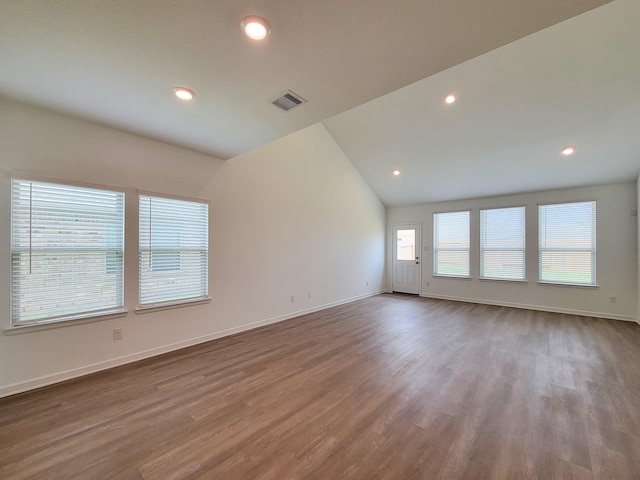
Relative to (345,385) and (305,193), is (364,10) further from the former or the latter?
(305,193)

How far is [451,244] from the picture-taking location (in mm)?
7082

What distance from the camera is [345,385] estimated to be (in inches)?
104

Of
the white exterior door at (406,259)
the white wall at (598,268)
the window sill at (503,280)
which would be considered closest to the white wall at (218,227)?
the white exterior door at (406,259)

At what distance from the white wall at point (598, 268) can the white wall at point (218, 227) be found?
263 centimetres

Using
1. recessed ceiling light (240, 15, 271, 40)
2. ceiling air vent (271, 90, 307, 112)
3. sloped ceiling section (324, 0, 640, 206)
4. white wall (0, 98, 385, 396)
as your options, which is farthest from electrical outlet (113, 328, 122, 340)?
sloped ceiling section (324, 0, 640, 206)

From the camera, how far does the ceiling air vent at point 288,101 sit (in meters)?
2.29

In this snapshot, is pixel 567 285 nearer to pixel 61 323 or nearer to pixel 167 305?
pixel 167 305

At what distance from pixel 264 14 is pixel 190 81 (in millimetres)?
945

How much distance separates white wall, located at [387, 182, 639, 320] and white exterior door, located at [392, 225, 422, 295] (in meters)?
0.63

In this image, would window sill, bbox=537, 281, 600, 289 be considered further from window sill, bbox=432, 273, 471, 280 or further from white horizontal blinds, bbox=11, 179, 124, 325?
white horizontal blinds, bbox=11, 179, 124, 325

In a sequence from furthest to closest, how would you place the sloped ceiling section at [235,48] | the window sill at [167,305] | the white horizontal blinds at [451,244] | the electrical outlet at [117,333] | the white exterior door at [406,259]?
1. the white exterior door at [406,259]
2. the white horizontal blinds at [451,244]
3. the window sill at [167,305]
4. the electrical outlet at [117,333]
5. the sloped ceiling section at [235,48]

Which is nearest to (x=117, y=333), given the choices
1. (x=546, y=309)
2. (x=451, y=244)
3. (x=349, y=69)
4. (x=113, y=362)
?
(x=113, y=362)

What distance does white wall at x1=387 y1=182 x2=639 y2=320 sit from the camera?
5.06 meters

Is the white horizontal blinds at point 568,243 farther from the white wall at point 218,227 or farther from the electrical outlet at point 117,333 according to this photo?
the electrical outlet at point 117,333
